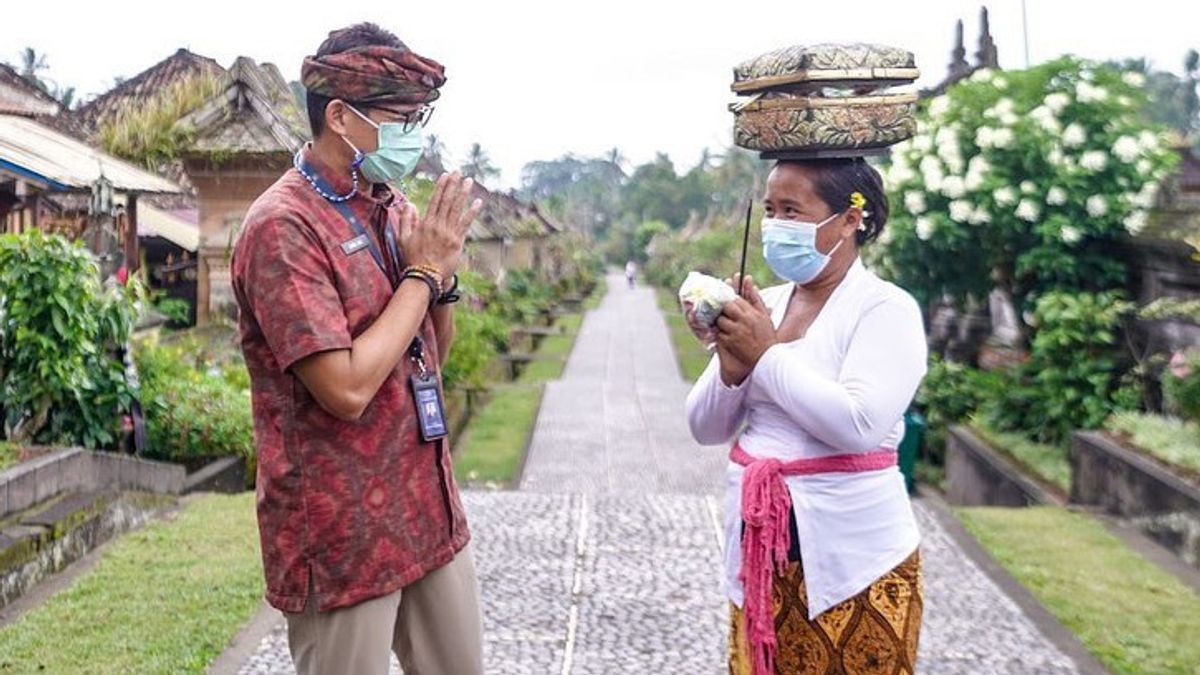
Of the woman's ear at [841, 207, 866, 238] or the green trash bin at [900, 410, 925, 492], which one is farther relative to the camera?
the green trash bin at [900, 410, 925, 492]

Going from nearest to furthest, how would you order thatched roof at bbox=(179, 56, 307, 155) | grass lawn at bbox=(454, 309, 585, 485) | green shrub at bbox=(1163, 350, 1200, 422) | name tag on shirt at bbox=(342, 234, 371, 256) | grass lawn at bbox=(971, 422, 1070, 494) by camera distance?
1. name tag on shirt at bbox=(342, 234, 371, 256)
2. green shrub at bbox=(1163, 350, 1200, 422)
3. thatched roof at bbox=(179, 56, 307, 155)
4. grass lawn at bbox=(971, 422, 1070, 494)
5. grass lawn at bbox=(454, 309, 585, 485)

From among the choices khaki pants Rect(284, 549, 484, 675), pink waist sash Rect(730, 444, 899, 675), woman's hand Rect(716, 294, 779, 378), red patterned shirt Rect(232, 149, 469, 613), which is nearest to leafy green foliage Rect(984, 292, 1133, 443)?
pink waist sash Rect(730, 444, 899, 675)

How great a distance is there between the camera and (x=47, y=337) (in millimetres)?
7320

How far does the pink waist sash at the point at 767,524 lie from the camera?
2832 mm

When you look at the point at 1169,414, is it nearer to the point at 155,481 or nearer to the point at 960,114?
the point at 960,114

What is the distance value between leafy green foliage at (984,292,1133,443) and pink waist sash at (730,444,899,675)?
8496 millimetres

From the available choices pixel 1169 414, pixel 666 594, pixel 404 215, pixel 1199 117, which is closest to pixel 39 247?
pixel 666 594

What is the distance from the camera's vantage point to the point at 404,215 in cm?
270

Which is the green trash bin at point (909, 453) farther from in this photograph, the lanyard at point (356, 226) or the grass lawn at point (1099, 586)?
the lanyard at point (356, 226)

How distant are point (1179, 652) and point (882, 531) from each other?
118 inches

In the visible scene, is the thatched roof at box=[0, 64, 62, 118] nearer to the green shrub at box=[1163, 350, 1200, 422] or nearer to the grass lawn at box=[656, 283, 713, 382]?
the grass lawn at box=[656, 283, 713, 382]

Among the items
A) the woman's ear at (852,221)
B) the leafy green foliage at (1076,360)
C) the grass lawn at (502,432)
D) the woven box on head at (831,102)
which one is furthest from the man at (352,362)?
the grass lawn at (502,432)

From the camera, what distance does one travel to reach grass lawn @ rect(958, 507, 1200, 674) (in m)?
5.25

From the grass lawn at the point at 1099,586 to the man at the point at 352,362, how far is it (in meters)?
3.46
